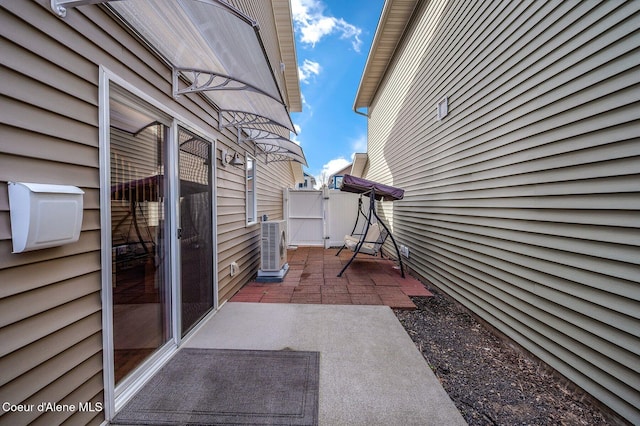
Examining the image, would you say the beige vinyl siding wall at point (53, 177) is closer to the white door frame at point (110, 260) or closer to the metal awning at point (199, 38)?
the white door frame at point (110, 260)

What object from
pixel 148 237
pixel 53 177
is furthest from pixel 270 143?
pixel 53 177

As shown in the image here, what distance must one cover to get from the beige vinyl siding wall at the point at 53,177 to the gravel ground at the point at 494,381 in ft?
7.47

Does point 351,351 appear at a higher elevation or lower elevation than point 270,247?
lower

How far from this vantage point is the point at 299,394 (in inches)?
70.8

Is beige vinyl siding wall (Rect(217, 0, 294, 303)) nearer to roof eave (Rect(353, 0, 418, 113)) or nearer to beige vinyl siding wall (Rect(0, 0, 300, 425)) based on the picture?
beige vinyl siding wall (Rect(0, 0, 300, 425))

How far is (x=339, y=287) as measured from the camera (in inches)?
163

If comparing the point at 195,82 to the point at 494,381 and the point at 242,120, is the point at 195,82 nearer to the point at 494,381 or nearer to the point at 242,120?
the point at 242,120

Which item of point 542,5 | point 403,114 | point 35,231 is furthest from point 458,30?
point 35,231

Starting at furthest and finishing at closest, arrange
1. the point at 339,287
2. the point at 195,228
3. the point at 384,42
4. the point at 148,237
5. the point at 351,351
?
the point at 384,42, the point at 339,287, the point at 195,228, the point at 351,351, the point at 148,237

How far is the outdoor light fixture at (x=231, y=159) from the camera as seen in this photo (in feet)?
11.0

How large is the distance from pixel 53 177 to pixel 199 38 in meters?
1.46

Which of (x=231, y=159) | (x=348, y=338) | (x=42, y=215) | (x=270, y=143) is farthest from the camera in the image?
(x=270, y=143)

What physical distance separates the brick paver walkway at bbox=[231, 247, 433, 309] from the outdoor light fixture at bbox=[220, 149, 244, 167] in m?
1.89

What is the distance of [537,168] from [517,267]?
896 millimetres
